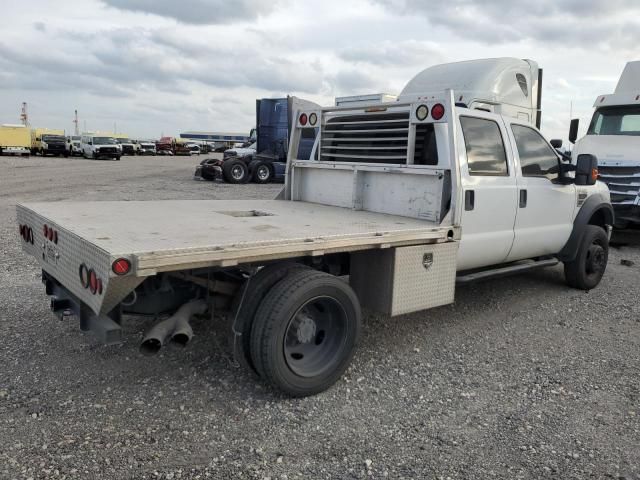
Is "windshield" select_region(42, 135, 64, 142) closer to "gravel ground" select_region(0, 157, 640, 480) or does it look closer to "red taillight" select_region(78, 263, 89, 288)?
"gravel ground" select_region(0, 157, 640, 480)

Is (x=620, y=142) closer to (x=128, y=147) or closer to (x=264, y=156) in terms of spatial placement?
(x=264, y=156)

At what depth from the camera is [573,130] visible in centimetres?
1098

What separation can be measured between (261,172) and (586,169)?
1652 cm

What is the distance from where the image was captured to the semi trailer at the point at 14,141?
133ft

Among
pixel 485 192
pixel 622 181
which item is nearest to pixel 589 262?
pixel 485 192

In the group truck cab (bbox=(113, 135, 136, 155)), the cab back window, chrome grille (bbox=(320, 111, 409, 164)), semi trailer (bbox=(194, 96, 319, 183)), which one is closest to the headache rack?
chrome grille (bbox=(320, 111, 409, 164))

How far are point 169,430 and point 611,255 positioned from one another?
Result: 824cm

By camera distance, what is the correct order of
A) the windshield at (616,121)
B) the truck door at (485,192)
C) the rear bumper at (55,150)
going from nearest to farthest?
the truck door at (485,192) < the windshield at (616,121) < the rear bumper at (55,150)

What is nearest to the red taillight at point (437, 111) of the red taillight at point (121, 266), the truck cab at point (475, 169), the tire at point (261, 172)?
the truck cab at point (475, 169)

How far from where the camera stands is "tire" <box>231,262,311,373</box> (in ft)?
11.7

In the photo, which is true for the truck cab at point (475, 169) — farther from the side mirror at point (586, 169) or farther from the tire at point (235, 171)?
the tire at point (235, 171)

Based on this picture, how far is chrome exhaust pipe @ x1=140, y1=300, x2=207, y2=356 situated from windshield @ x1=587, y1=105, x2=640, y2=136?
32.5 ft

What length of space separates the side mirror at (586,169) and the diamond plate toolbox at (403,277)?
7.05 ft

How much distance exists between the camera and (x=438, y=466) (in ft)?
9.96
